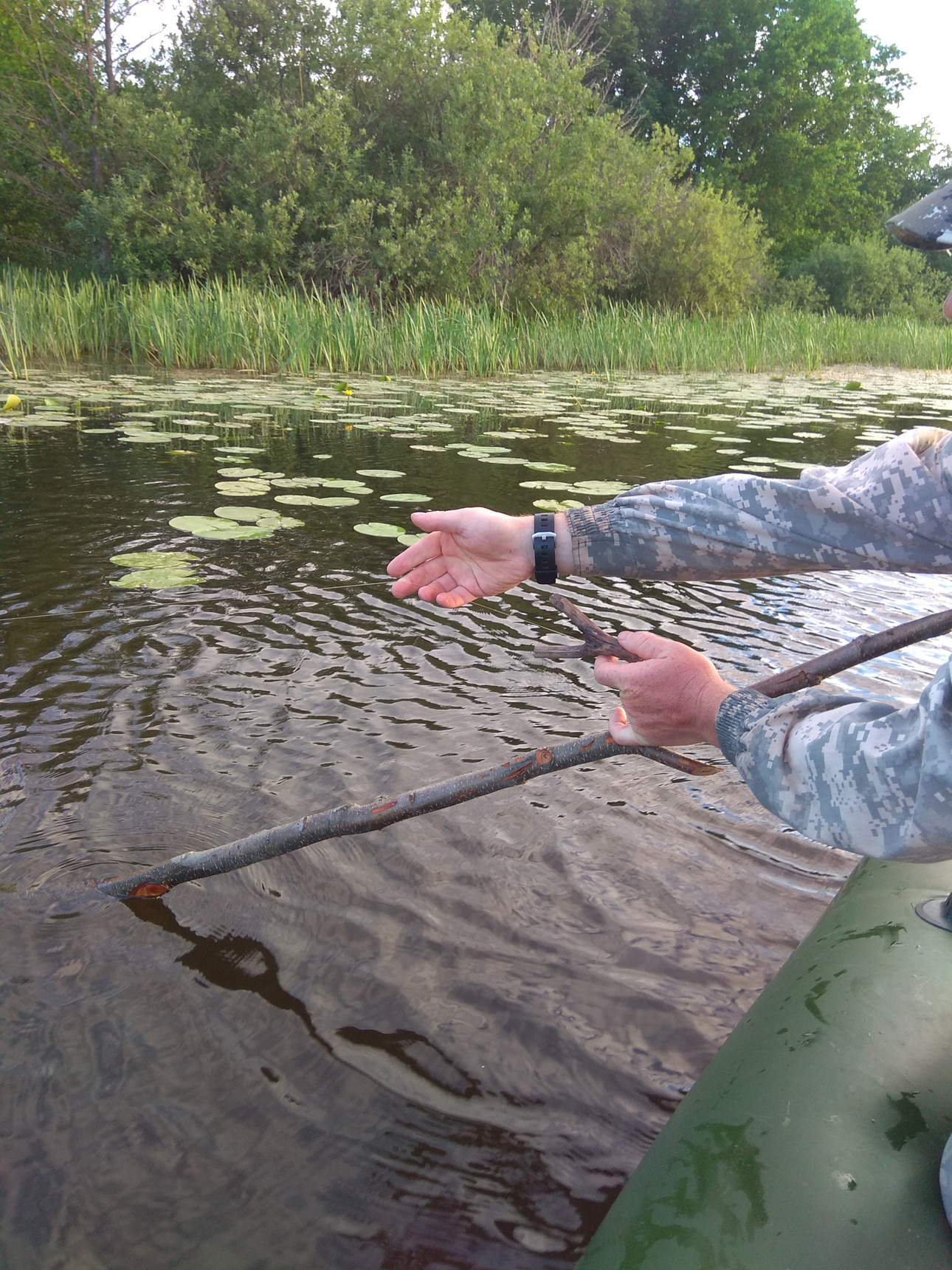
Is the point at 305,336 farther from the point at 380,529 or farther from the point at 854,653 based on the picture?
the point at 854,653

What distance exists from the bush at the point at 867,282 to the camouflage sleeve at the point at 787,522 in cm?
2095

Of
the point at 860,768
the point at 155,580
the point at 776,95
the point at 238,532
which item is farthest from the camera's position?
the point at 776,95

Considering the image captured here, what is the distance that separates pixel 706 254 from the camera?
14086mm

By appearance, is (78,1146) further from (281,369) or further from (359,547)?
(281,369)

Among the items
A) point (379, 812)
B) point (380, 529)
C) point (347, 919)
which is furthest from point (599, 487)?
point (379, 812)

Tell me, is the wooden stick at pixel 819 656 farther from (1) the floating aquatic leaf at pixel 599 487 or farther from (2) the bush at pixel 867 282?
(2) the bush at pixel 867 282

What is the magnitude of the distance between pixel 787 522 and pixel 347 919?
87 centimetres

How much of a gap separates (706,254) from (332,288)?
6626 millimetres

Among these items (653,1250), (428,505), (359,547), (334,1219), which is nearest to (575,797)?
(334,1219)

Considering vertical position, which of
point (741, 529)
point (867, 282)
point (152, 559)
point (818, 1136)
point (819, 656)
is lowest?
point (818, 1136)

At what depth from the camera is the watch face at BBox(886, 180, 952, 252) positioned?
0.86 meters

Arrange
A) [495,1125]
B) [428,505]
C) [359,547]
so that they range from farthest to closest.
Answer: [428,505], [359,547], [495,1125]

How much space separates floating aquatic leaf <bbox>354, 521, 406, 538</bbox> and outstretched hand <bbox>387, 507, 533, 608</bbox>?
4.77ft

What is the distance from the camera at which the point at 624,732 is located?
1014mm
